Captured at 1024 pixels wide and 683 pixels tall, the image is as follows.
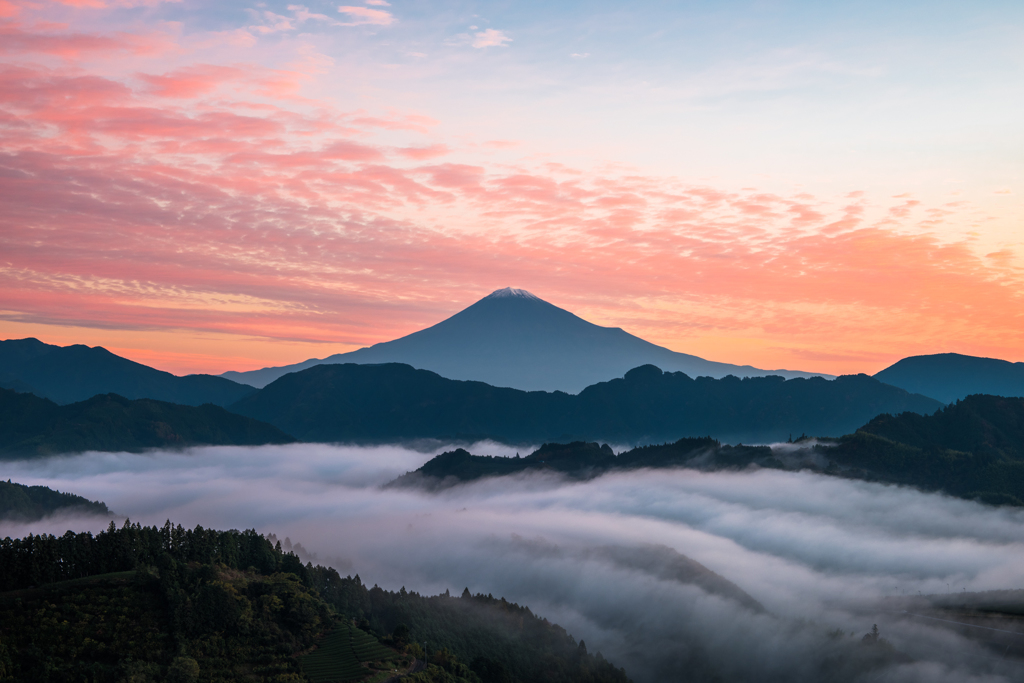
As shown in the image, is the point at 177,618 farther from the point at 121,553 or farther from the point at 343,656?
the point at 343,656

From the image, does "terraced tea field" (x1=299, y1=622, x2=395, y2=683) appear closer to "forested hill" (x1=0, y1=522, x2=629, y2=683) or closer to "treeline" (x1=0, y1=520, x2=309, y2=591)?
"forested hill" (x1=0, y1=522, x2=629, y2=683)

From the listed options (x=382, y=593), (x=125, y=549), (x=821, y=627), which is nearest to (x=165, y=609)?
(x=125, y=549)

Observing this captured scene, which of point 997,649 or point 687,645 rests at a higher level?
point 997,649

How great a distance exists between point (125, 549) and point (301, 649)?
2832 centimetres

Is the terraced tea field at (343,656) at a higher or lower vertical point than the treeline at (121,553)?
lower

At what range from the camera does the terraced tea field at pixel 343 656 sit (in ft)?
286

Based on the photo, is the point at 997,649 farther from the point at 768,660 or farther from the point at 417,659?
the point at 417,659

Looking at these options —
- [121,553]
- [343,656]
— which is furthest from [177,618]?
[343,656]

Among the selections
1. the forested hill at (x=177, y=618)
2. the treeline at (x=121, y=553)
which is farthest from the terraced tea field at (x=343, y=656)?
the treeline at (x=121, y=553)

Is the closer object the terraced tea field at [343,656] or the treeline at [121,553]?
the terraced tea field at [343,656]

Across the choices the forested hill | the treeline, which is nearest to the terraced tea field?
the forested hill

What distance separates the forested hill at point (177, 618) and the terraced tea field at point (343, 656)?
0.20 meters

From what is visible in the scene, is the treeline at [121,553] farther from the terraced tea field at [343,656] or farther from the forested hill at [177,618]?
the terraced tea field at [343,656]

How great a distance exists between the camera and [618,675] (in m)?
150
